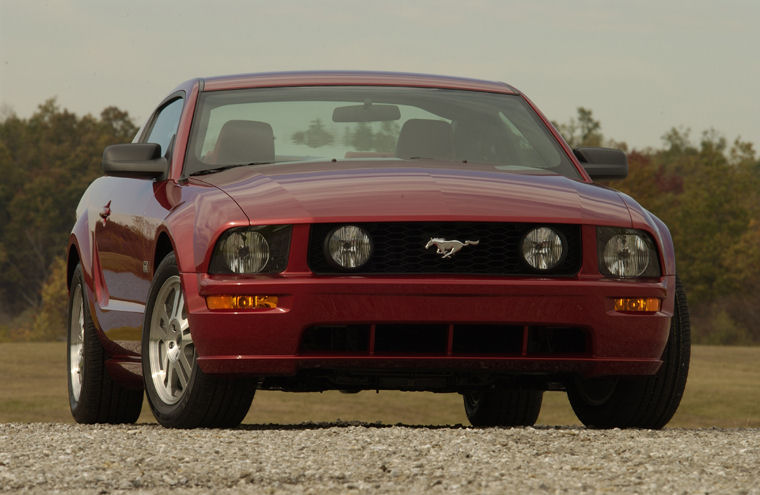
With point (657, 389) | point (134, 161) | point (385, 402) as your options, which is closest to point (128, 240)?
point (134, 161)

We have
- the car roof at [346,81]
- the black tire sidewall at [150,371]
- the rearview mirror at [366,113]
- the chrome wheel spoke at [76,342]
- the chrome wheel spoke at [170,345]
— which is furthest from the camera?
the chrome wheel spoke at [76,342]

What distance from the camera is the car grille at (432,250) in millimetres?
5613

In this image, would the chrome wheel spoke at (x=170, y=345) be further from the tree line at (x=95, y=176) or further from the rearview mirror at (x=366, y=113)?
the tree line at (x=95, y=176)

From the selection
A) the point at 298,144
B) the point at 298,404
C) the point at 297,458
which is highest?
the point at 298,144

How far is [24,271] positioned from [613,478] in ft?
364

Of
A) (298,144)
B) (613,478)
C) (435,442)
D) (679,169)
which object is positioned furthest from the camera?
(679,169)

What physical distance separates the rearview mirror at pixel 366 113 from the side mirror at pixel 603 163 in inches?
39.2

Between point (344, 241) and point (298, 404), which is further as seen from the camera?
point (298, 404)

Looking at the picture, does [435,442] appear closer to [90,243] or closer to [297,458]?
[297,458]

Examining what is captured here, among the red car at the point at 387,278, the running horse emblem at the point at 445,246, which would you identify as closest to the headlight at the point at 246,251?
the red car at the point at 387,278

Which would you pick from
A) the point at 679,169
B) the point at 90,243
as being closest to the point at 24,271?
the point at 679,169

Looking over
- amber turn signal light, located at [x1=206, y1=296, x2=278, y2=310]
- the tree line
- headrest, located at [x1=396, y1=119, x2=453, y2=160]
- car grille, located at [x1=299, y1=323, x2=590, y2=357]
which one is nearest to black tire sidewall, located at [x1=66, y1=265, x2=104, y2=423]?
headrest, located at [x1=396, y1=119, x2=453, y2=160]

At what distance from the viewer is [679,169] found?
126000 mm

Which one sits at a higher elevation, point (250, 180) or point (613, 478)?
point (250, 180)
